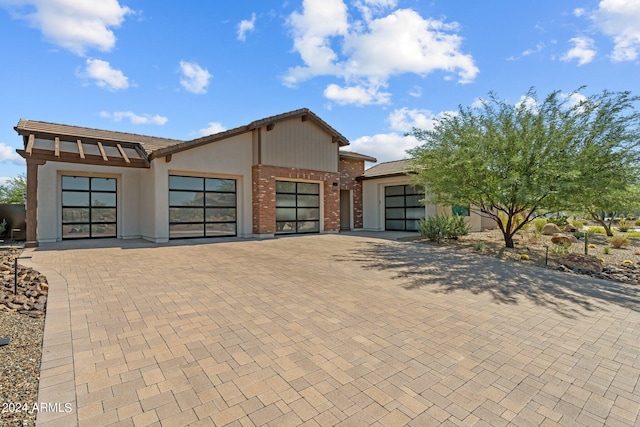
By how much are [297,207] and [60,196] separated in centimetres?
1013

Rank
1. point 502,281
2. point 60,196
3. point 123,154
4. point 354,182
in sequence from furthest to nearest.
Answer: point 354,182 < point 60,196 < point 123,154 < point 502,281

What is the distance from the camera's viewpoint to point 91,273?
6.76 m

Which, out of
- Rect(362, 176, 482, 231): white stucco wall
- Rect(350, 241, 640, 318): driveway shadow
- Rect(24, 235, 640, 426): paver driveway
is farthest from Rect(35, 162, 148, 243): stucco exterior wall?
Rect(362, 176, 482, 231): white stucco wall

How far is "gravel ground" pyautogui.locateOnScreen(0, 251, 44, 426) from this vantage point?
2.39m

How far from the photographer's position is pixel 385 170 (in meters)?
20.2

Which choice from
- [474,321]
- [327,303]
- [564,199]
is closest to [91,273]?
[327,303]

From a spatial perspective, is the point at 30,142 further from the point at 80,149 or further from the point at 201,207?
the point at 201,207

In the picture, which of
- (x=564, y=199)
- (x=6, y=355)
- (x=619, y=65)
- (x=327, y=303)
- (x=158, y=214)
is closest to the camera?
(x=6, y=355)

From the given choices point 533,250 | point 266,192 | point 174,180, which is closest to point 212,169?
point 174,180

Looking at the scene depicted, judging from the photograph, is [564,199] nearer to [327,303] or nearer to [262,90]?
[327,303]

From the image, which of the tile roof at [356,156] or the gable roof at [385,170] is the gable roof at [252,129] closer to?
the tile roof at [356,156]

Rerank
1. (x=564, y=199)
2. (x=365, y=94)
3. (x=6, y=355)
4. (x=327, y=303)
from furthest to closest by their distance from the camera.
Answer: (x=365, y=94) → (x=564, y=199) → (x=327, y=303) → (x=6, y=355)

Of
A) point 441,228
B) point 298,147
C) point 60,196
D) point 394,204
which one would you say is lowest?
point 441,228

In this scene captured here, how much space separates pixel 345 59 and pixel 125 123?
38.5 feet
